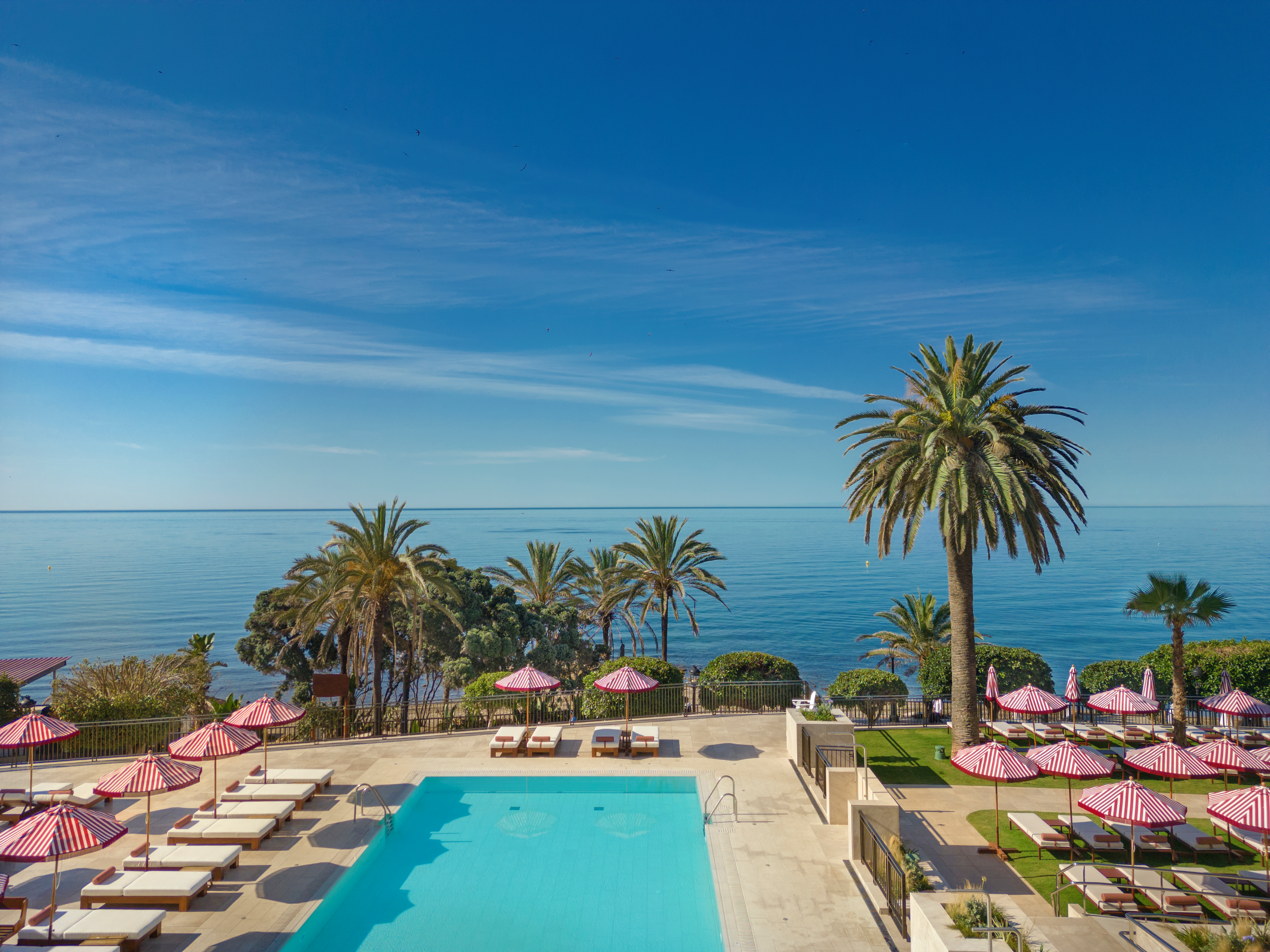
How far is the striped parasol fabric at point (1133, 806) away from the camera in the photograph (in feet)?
38.3

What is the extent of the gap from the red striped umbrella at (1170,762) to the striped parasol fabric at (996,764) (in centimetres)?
254

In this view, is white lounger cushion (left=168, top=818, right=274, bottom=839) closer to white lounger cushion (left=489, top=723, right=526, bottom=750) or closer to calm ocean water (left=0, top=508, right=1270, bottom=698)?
white lounger cushion (left=489, top=723, right=526, bottom=750)

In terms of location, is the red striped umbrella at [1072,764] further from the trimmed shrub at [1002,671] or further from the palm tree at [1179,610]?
the trimmed shrub at [1002,671]

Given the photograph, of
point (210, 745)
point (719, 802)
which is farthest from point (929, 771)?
point (210, 745)

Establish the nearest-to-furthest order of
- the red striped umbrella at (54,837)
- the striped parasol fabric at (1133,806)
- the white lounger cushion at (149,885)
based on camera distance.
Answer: the red striped umbrella at (54,837) < the white lounger cushion at (149,885) < the striped parasol fabric at (1133,806)

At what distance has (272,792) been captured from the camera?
15.6 m

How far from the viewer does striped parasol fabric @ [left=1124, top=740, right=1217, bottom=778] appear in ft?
48.1

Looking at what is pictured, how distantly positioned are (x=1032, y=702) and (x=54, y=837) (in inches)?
838

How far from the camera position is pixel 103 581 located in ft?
356

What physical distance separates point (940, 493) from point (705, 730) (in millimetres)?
9887

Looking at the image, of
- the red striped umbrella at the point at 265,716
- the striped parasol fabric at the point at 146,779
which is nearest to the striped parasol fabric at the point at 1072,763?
the red striped umbrella at the point at 265,716

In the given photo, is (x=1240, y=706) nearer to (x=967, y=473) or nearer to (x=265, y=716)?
(x=967, y=473)

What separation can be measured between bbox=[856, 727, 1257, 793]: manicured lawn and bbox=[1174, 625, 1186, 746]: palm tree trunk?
1.71m

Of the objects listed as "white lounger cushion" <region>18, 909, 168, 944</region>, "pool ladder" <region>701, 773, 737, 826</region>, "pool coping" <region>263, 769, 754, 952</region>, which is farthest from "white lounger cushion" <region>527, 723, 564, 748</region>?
"white lounger cushion" <region>18, 909, 168, 944</region>
